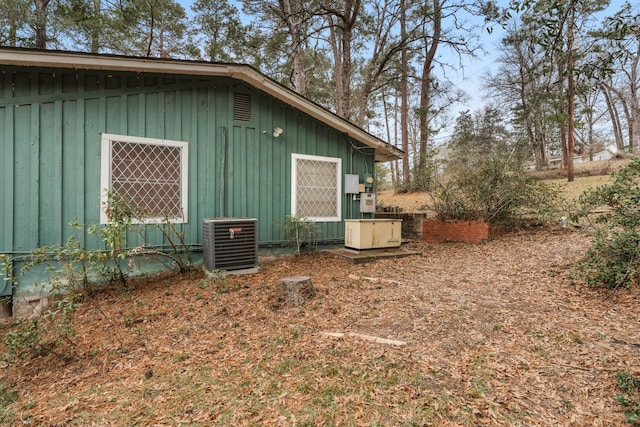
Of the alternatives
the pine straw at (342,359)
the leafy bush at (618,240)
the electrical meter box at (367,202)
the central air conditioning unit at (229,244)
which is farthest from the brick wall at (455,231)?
the central air conditioning unit at (229,244)

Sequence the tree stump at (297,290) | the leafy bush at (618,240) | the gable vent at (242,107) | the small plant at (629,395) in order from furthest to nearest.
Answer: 1. the gable vent at (242,107)
2. the tree stump at (297,290)
3. the leafy bush at (618,240)
4. the small plant at (629,395)

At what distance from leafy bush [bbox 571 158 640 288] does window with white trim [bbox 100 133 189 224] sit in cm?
605

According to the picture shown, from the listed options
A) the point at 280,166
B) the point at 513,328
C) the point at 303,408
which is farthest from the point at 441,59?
the point at 303,408

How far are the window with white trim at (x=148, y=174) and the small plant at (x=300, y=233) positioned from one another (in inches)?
76.3

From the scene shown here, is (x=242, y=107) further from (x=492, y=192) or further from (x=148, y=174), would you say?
(x=492, y=192)

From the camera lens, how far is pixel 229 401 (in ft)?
6.63

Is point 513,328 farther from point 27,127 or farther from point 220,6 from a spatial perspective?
point 220,6

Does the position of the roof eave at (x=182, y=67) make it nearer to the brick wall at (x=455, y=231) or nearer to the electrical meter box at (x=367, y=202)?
the electrical meter box at (x=367, y=202)

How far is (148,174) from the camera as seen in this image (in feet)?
16.4

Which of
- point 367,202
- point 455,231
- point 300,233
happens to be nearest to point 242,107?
point 300,233

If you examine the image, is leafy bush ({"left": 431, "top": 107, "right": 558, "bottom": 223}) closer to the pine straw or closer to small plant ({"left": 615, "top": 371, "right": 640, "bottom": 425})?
the pine straw

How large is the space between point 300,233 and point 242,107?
272cm

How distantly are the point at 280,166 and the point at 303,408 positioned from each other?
485cm

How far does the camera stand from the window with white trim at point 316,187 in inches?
251
